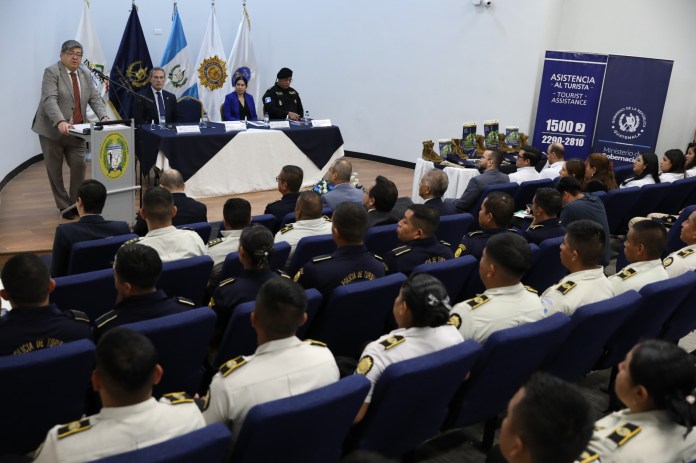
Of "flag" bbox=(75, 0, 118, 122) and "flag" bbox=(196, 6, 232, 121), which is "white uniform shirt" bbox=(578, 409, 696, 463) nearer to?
"flag" bbox=(75, 0, 118, 122)

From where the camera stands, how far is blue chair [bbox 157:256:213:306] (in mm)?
3137

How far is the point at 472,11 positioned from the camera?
9.05m

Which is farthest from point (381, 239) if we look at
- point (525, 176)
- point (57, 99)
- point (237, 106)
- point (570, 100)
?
point (570, 100)

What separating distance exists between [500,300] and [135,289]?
1547 mm

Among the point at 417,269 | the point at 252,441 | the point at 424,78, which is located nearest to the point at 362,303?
the point at 417,269

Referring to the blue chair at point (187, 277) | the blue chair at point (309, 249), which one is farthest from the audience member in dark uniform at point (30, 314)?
the blue chair at point (309, 249)

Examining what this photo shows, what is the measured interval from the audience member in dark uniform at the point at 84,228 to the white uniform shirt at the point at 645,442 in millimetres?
2966

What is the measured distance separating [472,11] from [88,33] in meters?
5.26

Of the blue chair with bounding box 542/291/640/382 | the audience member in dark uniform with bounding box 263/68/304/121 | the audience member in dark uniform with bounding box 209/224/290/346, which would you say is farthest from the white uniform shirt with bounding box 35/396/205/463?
the audience member in dark uniform with bounding box 263/68/304/121

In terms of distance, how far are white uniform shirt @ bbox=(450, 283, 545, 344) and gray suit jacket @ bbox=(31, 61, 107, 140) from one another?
4547 mm

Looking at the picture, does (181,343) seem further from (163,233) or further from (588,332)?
(588,332)

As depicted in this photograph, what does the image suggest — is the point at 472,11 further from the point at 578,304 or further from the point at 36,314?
the point at 36,314

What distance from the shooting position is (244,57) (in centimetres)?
1006

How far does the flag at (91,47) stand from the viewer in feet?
28.5
